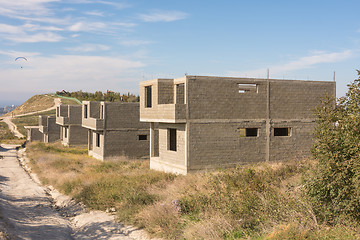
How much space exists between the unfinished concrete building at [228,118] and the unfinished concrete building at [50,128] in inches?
1366

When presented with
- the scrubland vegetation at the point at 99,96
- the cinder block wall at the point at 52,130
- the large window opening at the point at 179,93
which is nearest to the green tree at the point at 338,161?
the large window opening at the point at 179,93

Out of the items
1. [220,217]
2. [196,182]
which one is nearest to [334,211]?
[220,217]

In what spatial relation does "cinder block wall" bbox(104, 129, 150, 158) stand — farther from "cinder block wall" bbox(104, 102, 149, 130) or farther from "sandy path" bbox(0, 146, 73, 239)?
"sandy path" bbox(0, 146, 73, 239)

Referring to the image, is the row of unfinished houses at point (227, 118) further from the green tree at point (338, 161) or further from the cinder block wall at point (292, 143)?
the green tree at point (338, 161)

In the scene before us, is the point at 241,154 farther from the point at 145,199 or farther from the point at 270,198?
the point at 270,198

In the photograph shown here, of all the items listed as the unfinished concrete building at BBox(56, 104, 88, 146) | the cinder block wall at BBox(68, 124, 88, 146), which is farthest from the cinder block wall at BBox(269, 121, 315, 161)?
the cinder block wall at BBox(68, 124, 88, 146)

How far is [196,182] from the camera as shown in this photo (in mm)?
15562

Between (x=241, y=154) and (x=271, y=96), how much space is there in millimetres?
4028

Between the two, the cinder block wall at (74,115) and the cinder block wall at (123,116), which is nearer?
the cinder block wall at (123,116)

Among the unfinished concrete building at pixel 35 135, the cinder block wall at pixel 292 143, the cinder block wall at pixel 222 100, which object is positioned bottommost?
the unfinished concrete building at pixel 35 135

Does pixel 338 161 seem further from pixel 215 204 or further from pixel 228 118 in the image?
pixel 228 118

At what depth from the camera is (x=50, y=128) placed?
52.7 meters

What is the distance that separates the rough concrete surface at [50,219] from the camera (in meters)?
12.3

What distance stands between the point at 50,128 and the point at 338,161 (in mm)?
50021
